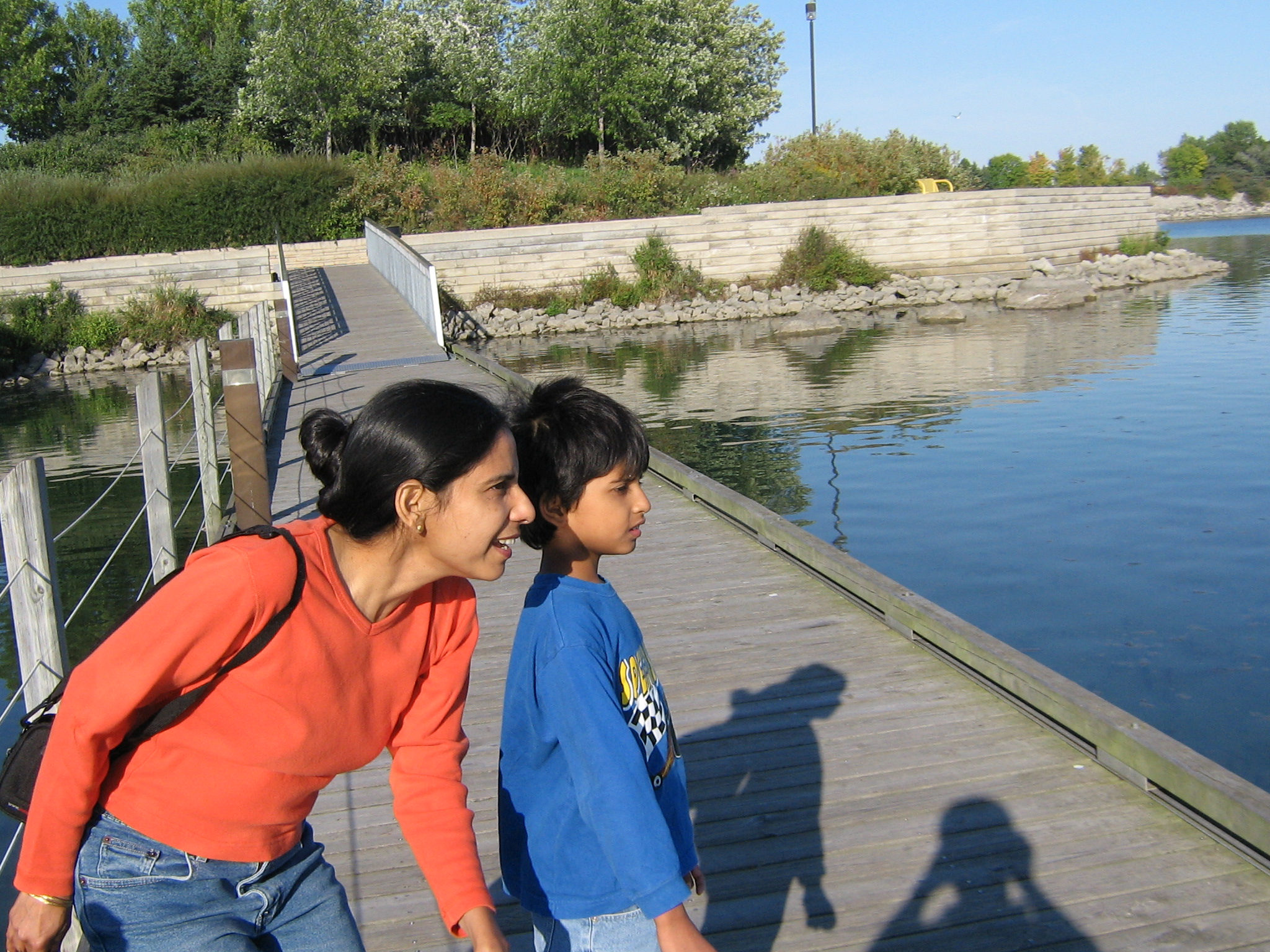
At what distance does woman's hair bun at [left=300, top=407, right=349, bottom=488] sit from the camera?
216 cm

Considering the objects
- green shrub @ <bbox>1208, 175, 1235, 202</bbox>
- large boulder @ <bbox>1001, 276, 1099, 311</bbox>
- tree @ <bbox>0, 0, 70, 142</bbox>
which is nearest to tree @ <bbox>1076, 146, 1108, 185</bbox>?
large boulder @ <bbox>1001, 276, 1099, 311</bbox>

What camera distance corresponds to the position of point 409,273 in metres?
21.0

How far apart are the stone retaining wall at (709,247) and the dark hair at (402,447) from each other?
27.8 meters

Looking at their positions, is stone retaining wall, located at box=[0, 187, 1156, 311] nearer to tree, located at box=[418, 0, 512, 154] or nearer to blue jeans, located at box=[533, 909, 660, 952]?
tree, located at box=[418, 0, 512, 154]

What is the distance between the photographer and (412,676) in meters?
2.04

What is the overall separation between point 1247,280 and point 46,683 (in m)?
38.6

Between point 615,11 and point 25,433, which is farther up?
point 615,11

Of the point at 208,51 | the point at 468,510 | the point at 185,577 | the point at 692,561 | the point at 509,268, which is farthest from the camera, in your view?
the point at 208,51

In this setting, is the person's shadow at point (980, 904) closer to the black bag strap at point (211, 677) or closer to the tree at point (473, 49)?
the black bag strap at point (211, 677)

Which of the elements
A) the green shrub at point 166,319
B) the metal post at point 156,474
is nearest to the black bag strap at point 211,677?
the metal post at point 156,474

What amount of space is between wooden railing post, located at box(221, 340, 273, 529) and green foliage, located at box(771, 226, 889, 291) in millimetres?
26633

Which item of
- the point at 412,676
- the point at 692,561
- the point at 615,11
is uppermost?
the point at 615,11

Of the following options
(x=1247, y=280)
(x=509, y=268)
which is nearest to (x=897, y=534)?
(x=509, y=268)

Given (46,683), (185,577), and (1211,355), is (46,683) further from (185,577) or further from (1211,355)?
(1211,355)
